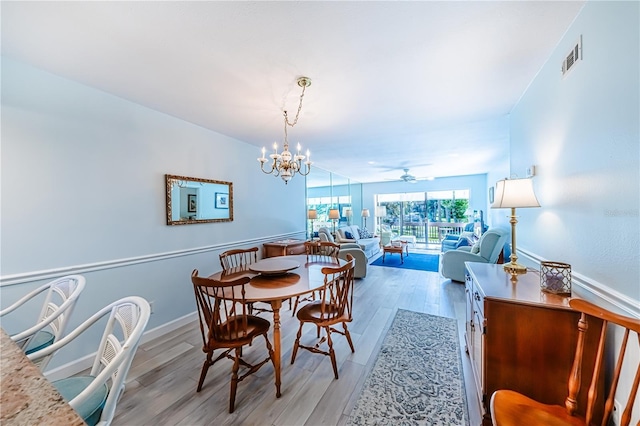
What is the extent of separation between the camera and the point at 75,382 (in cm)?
114

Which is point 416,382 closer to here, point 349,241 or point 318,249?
point 318,249

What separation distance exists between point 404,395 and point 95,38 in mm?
3301

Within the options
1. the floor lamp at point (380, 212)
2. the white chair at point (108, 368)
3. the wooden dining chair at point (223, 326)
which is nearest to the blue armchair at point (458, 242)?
the floor lamp at point (380, 212)

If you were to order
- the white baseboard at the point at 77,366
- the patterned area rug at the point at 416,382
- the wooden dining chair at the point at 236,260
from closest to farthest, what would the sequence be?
the patterned area rug at the point at 416,382 < the white baseboard at the point at 77,366 < the wooden dining chair at the point at 236,260

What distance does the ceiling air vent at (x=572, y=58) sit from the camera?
1.46m

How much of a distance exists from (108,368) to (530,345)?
1991 millimetres

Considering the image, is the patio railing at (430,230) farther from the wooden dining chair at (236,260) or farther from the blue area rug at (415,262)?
the wooden dining chair at (236,260)

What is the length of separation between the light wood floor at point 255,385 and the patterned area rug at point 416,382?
0.07m

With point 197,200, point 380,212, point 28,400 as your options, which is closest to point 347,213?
point 380,212

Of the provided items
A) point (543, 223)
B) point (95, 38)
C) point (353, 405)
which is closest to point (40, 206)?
point (95, 38)

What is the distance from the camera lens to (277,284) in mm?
2033

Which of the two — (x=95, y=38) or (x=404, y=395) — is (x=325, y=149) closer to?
(x=95, y=38)

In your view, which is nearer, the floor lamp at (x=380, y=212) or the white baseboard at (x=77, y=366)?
the white baseboard at (x=77, y=366)

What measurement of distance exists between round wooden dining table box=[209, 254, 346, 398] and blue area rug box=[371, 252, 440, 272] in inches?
144
